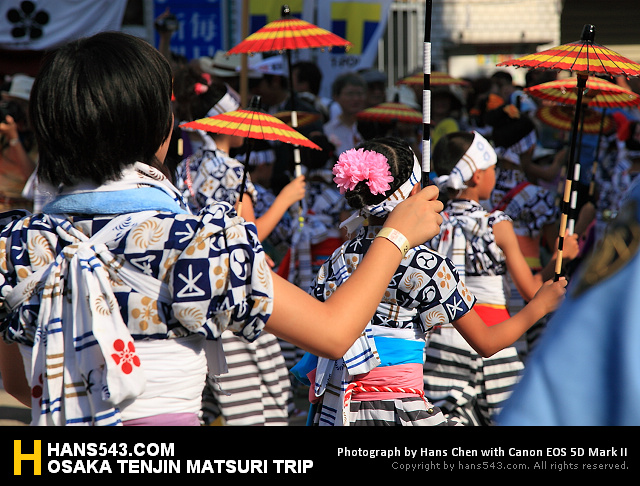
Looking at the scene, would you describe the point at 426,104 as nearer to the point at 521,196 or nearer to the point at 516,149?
the point at 521,196

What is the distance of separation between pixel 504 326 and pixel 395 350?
485 millimetres

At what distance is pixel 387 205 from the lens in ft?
9.51

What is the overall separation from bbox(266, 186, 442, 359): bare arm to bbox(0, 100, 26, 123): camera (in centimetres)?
594

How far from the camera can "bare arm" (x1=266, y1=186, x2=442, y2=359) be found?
1613 mm

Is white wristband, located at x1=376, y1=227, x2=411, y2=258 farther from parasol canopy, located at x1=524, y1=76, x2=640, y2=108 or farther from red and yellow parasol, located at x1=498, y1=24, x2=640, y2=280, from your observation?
parasol canopy, located at x1=524, y1=76, x2=640, y2=108

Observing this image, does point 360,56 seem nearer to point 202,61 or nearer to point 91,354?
point 202,61

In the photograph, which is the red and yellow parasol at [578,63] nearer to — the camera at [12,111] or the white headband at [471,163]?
the white headband at [471,163]

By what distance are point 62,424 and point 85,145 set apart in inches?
23.5

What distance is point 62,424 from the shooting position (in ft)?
5.29

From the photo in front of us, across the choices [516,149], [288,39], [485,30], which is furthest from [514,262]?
[485,30]

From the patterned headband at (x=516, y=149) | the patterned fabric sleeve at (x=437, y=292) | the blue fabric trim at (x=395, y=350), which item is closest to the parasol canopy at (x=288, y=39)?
the patterned headband at (x=516, y=149)

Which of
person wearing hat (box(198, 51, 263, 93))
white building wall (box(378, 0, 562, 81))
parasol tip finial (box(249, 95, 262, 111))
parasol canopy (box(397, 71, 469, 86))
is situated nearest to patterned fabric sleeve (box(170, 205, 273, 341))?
parasol tip finial (box(249, 95, 262, 111))

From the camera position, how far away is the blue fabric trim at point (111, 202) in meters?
1.64

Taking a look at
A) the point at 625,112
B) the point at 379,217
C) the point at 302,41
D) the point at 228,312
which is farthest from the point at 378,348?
the point at 625,112
